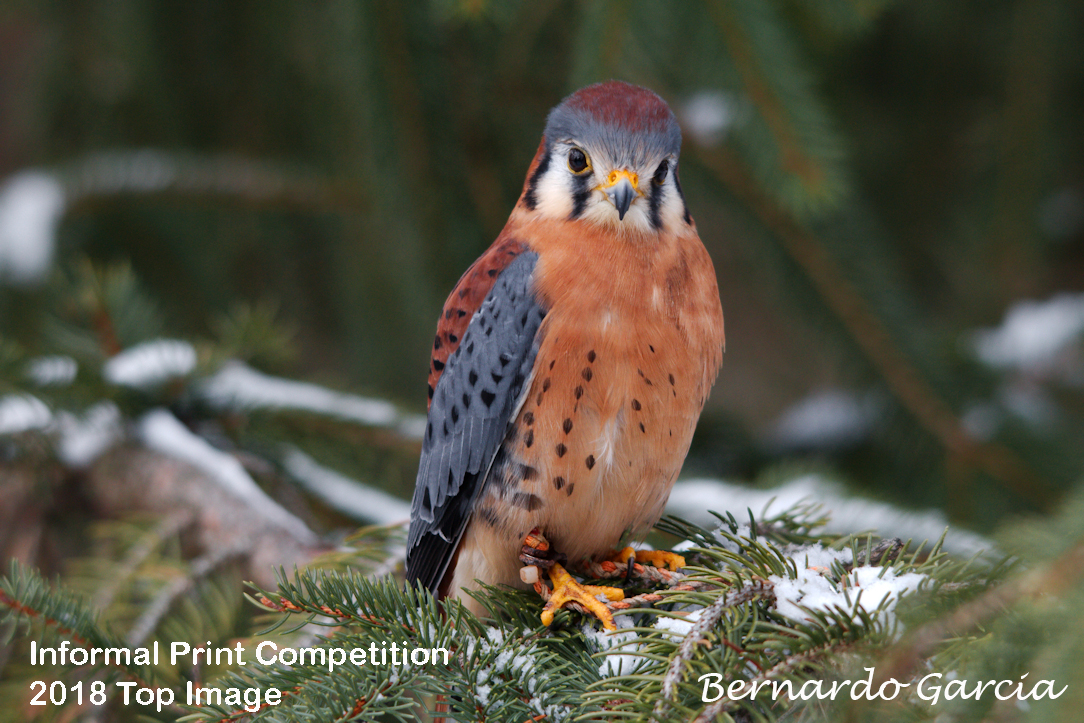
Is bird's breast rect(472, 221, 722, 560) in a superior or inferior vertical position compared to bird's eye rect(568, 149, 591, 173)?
inferior

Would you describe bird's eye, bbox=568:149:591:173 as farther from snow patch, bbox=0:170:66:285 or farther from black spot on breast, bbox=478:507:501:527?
snow patch, bbox=0:170:66:285

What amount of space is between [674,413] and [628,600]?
538mm

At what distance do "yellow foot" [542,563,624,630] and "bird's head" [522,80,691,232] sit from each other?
969 millimetres

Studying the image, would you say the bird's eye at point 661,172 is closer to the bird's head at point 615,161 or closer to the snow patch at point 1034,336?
the bird's head at point 615,161

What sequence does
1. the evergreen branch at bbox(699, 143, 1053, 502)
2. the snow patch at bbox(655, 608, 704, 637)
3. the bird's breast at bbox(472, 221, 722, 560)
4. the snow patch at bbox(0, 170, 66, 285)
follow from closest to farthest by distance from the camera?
the snow patch at bbox(655, 608, 704, 637) → the bird's breast at bbox(472, 221, 722, 560) → the evergreen branch at bbox(699, 143, 1053, 502) → the snow patch at bbox(0, 170, 66, 285)

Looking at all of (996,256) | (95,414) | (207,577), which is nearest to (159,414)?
(95,414)

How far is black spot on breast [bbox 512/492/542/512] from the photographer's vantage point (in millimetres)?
2166

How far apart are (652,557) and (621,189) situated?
100 cm

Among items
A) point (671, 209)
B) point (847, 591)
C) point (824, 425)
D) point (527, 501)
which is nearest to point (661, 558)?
point (527, 501)

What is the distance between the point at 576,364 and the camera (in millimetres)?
2123

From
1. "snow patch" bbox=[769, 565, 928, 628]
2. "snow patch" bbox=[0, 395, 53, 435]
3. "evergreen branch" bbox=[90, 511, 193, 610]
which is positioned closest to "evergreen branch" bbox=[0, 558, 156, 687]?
"evergreen branch" bbox=[90, 511, 193, 610]

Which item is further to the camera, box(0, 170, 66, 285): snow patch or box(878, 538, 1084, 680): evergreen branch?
box(0, 170, 66, 285): snow patch

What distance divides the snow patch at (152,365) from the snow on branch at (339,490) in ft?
1.65
